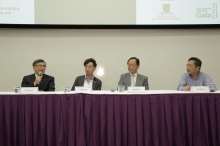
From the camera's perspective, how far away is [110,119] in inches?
79.0

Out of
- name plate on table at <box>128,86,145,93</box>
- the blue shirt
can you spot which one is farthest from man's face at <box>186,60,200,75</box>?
name plate on table at <box>128,86,145,93</box>

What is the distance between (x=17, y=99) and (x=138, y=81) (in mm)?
1652

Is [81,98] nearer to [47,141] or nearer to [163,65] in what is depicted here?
[47,141]

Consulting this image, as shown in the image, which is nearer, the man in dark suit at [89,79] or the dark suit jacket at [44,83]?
the dark suit jacket at [44,83]

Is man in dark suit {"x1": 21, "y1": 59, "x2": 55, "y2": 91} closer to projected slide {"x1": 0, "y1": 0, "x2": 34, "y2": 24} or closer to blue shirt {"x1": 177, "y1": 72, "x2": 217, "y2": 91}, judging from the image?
projected slide {"x1": 0, "y1": 0, "x2": 34, "y2": 24}

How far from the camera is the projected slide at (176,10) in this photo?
3.38 metres

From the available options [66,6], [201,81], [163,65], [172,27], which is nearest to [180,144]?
[201,81]

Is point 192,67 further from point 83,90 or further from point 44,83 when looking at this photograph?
point 44,83

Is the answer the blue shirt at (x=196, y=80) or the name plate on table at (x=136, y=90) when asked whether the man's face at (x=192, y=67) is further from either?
the name plate on table at (x=136, y=90)

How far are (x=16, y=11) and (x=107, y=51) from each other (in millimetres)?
1632

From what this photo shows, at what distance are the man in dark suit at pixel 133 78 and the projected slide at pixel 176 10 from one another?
871 mm

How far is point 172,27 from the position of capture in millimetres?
3438

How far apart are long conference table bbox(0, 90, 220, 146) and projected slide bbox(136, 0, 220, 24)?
1.77m

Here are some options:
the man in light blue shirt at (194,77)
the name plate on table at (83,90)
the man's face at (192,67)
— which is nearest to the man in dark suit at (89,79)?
the name plate on table at (83,90)
